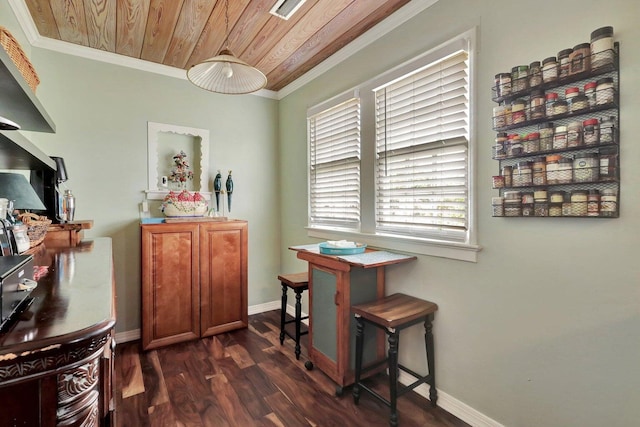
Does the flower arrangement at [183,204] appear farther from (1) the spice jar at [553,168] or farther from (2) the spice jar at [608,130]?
(2) the spice jar at [608,130]

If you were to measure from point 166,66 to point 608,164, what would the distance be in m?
3.49

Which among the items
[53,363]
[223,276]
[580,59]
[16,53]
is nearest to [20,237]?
[16,53]

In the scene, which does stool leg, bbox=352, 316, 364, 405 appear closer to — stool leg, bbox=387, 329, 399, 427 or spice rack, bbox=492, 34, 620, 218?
stool leg, bbox=387, 329, 399, 427

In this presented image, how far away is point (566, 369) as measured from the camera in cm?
143

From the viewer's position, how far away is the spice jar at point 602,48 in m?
1.25

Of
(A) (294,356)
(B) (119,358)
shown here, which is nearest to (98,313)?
(A) (294,356)

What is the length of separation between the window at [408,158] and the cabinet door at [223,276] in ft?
3.04

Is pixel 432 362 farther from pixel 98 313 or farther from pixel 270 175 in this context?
pixel 270 175

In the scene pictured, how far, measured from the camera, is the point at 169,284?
2770 mm

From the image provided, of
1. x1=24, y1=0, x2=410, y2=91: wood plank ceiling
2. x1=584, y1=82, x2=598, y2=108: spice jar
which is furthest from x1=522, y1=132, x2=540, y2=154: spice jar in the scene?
x1=24, y1=0, x2=410, y2=91: wood plank ceiling

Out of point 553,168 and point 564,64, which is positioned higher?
point 564,64

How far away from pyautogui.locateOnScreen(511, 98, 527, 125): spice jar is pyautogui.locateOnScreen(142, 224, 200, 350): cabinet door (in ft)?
8.47

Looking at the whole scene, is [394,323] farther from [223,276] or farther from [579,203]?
[223,276]

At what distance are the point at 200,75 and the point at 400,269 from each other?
72.4 inches
